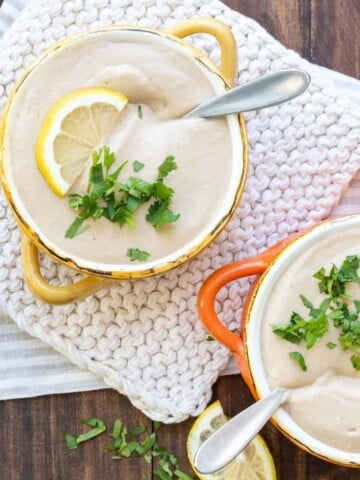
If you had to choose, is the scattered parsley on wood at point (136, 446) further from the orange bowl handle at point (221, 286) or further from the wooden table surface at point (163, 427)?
the orange bowl handle at point (221, 286)

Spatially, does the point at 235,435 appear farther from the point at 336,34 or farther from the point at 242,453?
the point at 336,34

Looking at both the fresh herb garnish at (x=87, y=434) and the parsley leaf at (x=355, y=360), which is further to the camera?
the fresh herb garnish at (x=87, y=434)

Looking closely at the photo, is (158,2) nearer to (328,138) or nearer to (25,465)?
(328,138)

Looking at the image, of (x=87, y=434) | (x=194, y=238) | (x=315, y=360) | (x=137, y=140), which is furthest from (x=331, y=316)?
(x=87, y=434)

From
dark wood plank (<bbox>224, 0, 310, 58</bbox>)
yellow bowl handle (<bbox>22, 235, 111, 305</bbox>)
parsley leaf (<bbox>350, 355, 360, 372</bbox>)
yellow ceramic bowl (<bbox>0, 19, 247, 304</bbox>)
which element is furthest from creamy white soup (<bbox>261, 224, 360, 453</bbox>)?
dark wood plank (<bbox>224, 0, 310, 58</bbox>)

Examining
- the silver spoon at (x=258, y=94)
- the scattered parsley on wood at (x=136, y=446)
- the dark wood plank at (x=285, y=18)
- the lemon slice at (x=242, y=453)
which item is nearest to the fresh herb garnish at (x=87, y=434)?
the scattered parsley on wood at (x=136, y=446)

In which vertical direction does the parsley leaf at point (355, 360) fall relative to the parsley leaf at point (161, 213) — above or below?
below
